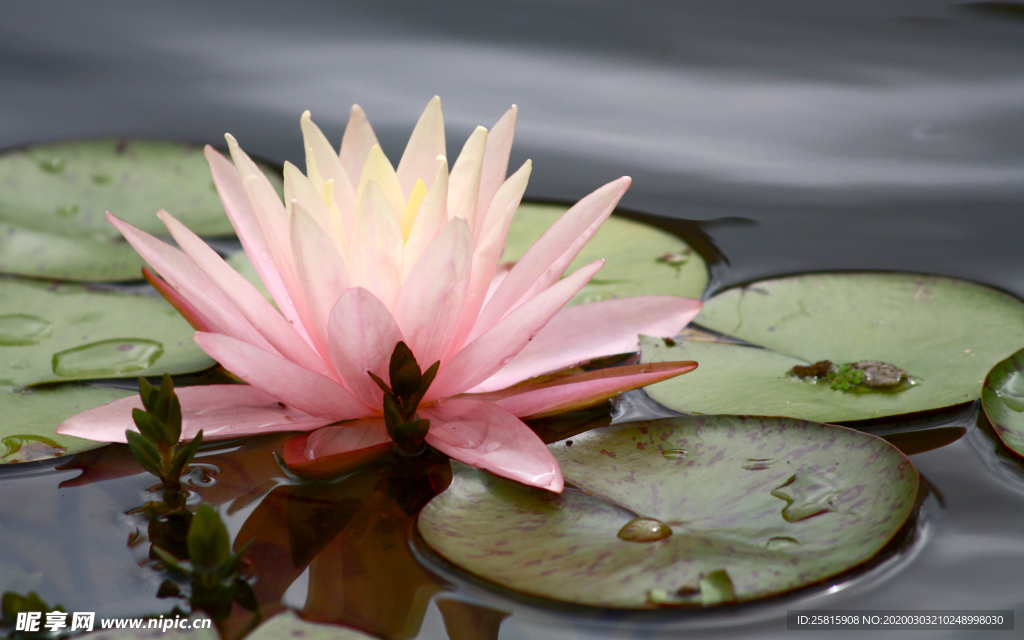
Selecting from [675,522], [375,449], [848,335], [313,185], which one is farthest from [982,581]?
[313,185]

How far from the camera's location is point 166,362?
1482 millimetres

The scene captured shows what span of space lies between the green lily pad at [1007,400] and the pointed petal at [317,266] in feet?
3.62

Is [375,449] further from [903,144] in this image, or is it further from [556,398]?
[903,144]

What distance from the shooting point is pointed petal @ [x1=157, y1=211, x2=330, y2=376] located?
1.13 metres

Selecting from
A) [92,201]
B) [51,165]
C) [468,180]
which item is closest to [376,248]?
[468,180]

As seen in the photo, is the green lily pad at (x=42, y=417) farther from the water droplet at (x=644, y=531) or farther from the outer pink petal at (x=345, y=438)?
the water droplet at (x=644, y=531)

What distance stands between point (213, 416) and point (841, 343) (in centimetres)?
124

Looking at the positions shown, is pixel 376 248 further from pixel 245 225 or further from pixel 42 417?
pixel 42 417

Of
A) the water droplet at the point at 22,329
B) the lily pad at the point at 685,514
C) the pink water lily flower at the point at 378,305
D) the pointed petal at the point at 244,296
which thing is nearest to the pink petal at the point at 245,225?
the pink water lily flower at the point at 378,305

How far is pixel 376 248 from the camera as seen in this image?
1.11 meters

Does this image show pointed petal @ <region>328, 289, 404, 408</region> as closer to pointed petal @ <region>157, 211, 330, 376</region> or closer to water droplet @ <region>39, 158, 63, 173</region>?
pointed petal @ <region>157, 211, 330, 376</region>

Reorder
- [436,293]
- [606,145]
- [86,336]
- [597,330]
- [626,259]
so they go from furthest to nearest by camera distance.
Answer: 1. [606,145]
2. [626,259]
3. [86,336]
4. [597,330]
5. [436,293]

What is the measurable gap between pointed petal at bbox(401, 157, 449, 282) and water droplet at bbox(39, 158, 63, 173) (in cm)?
164

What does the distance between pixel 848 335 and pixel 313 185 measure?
114 centimetres
